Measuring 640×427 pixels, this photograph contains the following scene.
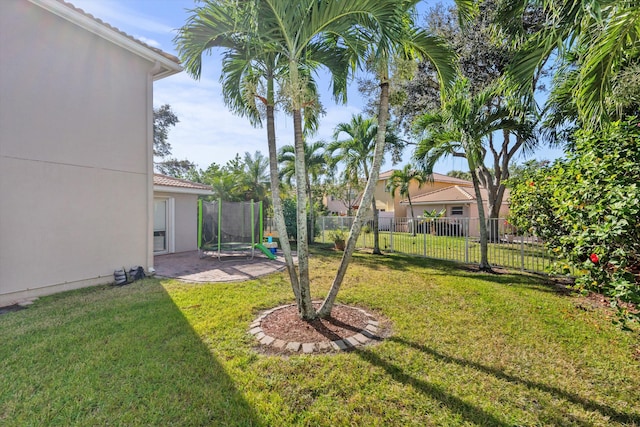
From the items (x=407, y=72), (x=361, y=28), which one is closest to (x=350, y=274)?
(x=407, y=72)

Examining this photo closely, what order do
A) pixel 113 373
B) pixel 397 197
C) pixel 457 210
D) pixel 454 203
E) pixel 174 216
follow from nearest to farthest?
1. pixel 113 373
2. pixel 174 216
3. pixel 454 203
4. pixel 457 210
5. pixel 397 197

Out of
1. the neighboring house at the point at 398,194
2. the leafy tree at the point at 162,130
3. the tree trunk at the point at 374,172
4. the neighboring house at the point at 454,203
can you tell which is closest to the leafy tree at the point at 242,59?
the tree trunk at the point at 374,172

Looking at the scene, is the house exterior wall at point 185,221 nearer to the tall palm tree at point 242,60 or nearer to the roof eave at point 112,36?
the roof eave at point 112,36

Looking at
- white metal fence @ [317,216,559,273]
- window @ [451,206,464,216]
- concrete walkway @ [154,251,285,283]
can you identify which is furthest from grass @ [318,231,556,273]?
window @ [451,206,464,216]

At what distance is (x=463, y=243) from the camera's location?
12398 mm

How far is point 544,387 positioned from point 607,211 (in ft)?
6.68

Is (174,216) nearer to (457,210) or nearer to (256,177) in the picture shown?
(256,177)

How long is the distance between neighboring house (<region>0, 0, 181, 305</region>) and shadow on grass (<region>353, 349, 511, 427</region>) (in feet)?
23.4

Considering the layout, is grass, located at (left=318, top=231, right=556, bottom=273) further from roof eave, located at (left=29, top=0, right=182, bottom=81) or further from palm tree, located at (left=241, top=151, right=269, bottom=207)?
roof eave, located at (left=29, top=0, right=182, bottom=81)

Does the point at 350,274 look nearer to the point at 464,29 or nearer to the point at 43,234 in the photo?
the point at 464,29

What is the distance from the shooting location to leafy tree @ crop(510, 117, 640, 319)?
111 inches

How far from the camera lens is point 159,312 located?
215 inches

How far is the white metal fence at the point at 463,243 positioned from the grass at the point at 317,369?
3.60 metres

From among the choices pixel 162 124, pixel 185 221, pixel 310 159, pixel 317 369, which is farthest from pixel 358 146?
pixel 162 124
